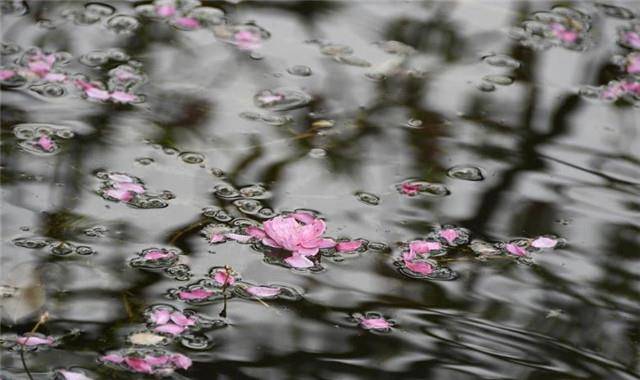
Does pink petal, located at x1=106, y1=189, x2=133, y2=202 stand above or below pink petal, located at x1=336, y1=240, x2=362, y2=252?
below

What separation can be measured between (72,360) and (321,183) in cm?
76

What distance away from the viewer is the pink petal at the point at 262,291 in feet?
6.57

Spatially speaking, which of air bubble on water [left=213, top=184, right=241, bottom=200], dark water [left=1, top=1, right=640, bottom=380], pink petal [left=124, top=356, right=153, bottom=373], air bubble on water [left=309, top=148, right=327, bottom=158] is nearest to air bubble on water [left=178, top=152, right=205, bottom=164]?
dark water [left=1, top=1, right=640, bottom=380]

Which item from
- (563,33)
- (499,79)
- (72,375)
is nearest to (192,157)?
(72,375)

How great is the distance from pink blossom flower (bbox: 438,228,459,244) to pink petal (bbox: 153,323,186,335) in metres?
0.60

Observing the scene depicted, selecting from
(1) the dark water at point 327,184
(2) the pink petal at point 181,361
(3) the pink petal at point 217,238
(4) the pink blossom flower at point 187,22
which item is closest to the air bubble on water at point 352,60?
(1) the dark water at point 327,184

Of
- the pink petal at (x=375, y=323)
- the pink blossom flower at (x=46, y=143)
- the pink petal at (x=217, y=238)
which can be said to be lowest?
the pink blossom flower at (x=46, y=143)

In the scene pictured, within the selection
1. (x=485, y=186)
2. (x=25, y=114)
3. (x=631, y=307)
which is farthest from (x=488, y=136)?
(x=25, y=114)

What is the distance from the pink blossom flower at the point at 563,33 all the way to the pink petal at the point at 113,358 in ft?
5.72

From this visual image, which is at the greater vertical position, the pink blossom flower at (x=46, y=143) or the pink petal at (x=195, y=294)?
the pink petal at (x=195, y=294)

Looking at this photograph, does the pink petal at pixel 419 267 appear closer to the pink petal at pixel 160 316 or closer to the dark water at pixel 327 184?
the dark water at pixel 327 184

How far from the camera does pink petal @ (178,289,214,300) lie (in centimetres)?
198

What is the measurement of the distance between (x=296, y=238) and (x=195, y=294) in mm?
243

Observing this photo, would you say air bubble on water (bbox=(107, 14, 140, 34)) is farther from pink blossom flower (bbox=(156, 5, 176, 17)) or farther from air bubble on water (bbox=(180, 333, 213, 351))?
air bubble on water (bbox=(180, 333, 213, 351))
